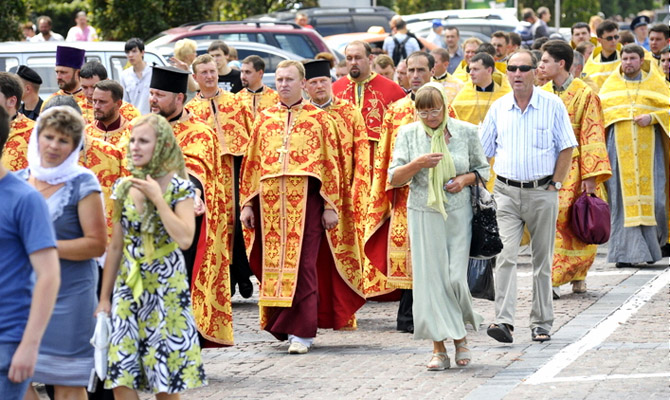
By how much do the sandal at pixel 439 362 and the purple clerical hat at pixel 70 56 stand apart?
411cm

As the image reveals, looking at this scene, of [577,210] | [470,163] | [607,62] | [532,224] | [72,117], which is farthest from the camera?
[607,62]

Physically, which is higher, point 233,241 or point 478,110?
point 478,110

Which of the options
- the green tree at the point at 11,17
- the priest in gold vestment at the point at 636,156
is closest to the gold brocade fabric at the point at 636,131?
the priest in gold vestment at the point at 636,156

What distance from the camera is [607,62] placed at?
53.3 feet

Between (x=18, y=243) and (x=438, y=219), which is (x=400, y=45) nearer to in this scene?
(x=438, y=219)

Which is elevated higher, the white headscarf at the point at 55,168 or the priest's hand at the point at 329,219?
the white headscarf at the point at 55,168

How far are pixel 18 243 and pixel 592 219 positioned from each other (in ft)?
21.8

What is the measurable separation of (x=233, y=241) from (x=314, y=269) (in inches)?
90.5

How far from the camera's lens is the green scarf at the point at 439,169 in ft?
29.7

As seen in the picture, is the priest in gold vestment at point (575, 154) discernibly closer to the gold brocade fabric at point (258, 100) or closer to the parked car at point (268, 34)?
the gold brocade fabric at point (258, 100)

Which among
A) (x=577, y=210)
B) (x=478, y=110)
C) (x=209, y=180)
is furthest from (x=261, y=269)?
(x=478, y=110)

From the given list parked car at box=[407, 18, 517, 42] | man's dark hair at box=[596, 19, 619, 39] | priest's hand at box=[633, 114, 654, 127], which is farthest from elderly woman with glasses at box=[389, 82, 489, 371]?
parked car at box=[407, 18, 517, 42]

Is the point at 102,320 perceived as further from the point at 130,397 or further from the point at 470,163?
the point at 470,163

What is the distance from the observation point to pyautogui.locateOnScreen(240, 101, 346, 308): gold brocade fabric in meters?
10.2
